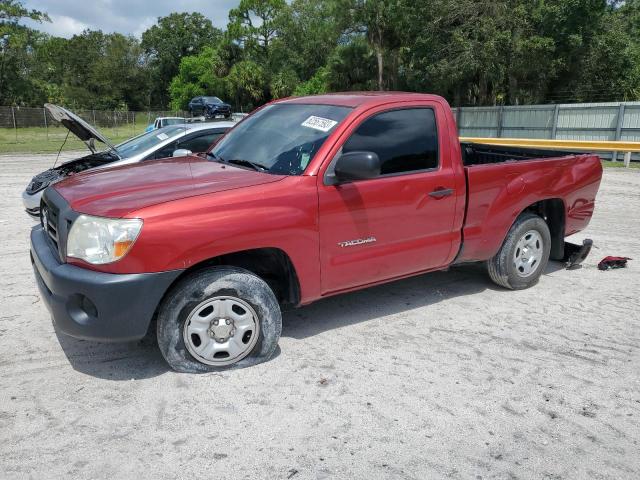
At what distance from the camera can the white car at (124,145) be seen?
7086 millimetres

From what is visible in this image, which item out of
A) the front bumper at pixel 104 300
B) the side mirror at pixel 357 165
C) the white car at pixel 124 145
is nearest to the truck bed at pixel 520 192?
the side mirror at pixel 357 165

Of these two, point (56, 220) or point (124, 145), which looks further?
point (124, 145)

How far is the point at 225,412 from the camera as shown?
3266 mm

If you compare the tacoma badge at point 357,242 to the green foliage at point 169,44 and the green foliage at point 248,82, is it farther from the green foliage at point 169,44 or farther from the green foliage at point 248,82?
the green foliage at point 169,44

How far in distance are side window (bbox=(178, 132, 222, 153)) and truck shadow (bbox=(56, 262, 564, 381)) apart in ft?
12.0

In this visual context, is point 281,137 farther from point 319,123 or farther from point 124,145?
point 124,145

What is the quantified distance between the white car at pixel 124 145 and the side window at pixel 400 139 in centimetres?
364

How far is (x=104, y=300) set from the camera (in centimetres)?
327

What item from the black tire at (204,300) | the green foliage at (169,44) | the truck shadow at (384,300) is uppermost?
the green foliage at (169,44)

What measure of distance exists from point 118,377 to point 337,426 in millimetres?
1536

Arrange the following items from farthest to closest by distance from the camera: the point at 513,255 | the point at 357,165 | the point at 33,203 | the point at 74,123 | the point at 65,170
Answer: the point at 65,170
the point at 74,123
the point at 33,203
the point at 513,255
the point at 357,165

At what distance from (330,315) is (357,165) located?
1.59m

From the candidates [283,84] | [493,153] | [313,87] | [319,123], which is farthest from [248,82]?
[319,123]

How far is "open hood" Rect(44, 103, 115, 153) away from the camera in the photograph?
23.0ft
